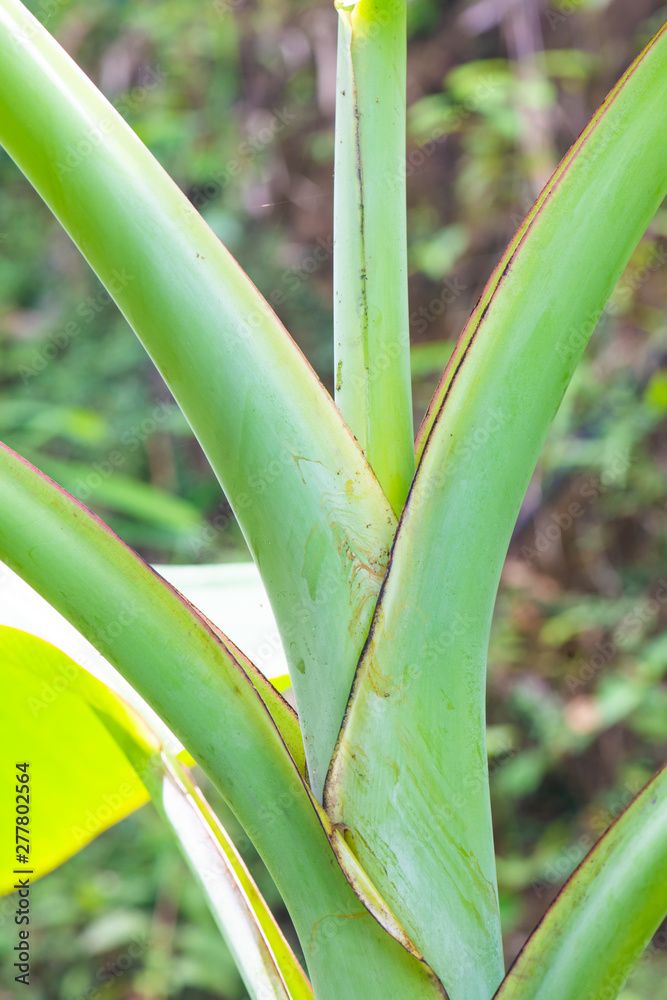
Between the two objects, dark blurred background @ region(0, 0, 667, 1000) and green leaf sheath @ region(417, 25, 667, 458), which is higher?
dark blurred background @ region(0, 0, 667, 1000)

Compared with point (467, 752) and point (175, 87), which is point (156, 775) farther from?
point (175, 87)
